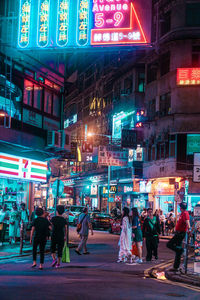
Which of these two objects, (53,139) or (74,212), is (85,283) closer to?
(53,139)

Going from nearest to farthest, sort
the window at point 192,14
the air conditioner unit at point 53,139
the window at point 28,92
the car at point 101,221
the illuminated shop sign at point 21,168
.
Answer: the illuminated shop sign at point 21,168 → the window at point 28,92 → the air conditioner unit at point 53,139 → the car at point 101,221 → the window at point 192,14

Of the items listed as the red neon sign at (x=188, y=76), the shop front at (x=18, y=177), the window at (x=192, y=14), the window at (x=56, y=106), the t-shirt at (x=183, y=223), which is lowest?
the t-shirt at (x=183, y=223)

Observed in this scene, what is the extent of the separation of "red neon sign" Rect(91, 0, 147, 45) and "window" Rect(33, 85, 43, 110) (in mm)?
5915

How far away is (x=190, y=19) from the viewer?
39.3m

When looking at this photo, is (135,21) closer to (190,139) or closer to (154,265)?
(154,265)

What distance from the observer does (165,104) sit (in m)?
41.1

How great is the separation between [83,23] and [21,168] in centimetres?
792

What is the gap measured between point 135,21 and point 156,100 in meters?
22.4

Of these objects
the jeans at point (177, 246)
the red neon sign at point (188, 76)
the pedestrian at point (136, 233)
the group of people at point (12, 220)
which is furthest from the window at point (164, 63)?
the jeans at point (177, 246)

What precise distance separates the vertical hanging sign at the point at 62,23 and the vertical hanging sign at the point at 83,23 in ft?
1.76

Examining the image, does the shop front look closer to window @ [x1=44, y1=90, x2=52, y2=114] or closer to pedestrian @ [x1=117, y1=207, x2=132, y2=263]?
window @ [x1=44, y1=90, x2=52, y2=114]

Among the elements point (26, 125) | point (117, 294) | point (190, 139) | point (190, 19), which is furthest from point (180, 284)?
point (190, 19)

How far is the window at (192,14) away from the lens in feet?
128

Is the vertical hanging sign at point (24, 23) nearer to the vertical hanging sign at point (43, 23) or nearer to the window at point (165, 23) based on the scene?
the vertical hanging sign at point (43, 23)
